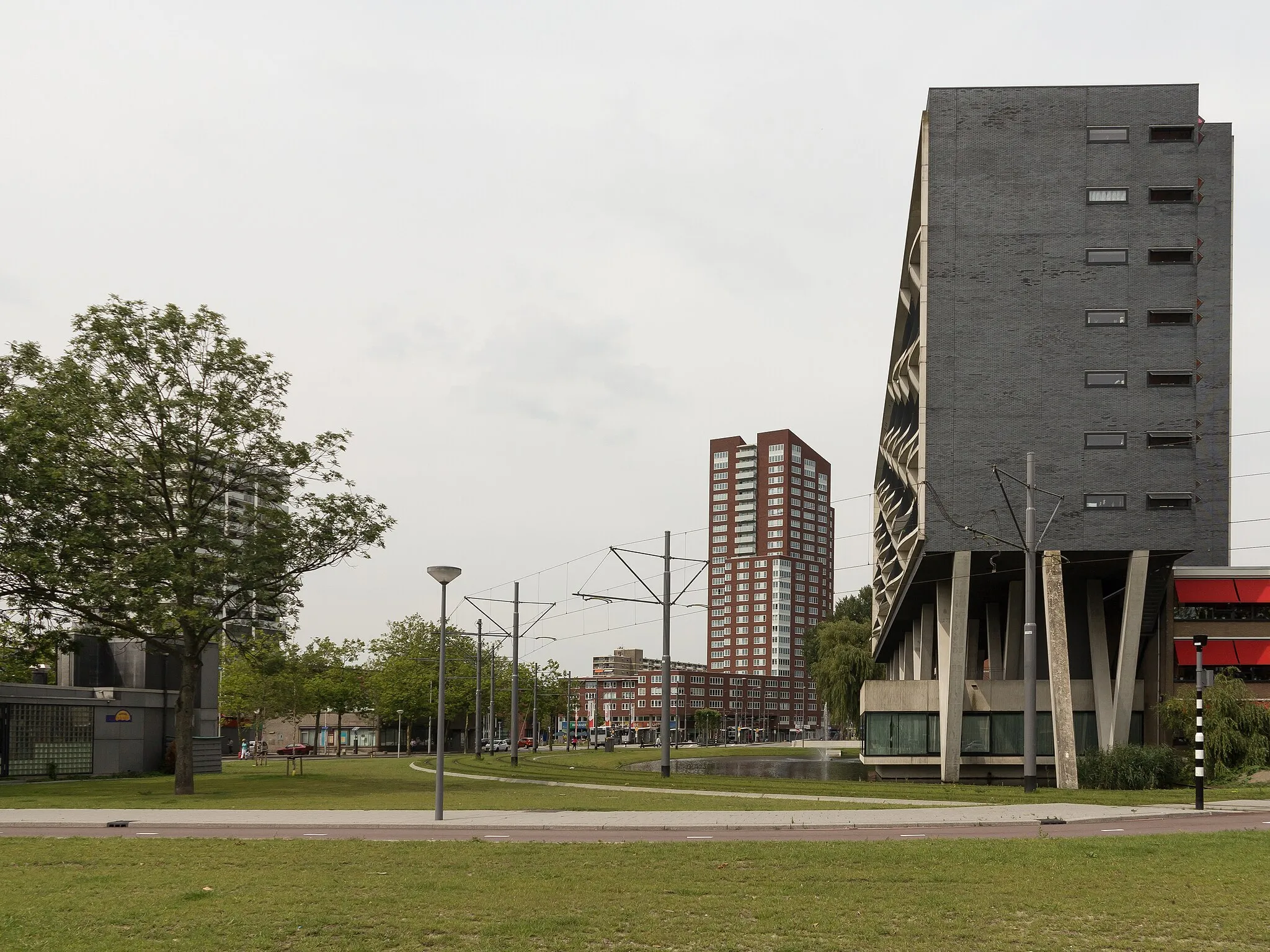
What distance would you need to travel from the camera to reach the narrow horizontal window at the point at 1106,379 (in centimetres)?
5012

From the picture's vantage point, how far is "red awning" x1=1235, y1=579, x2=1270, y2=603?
52125 millimetres

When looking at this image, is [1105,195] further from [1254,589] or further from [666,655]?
[666,655]

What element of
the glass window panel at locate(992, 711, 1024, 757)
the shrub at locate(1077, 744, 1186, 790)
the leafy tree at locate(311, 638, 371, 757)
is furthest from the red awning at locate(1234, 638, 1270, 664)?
the leafy tree at locate(311, 638, 371, 757)

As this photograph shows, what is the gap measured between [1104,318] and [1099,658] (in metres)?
16.0

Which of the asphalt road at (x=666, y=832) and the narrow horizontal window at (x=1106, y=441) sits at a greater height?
the narrow horizontal window at (x=1106, y=441)

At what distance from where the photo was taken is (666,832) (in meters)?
21.4

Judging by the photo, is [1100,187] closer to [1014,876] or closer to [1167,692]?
[1167,692]

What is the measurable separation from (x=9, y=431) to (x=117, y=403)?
307 centimetres

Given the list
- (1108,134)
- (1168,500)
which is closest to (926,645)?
(1168,500)

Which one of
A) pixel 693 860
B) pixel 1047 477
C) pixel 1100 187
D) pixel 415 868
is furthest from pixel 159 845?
pixel 1100 187

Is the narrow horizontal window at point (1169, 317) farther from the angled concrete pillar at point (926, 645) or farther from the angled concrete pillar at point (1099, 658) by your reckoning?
the angled concrete pillar at point (926, 645)

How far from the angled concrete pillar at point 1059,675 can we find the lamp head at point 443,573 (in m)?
25.9

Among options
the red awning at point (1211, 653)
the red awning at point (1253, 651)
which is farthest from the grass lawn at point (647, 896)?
the red awning at point (1253, 651)

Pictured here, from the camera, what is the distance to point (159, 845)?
61.3 feet
